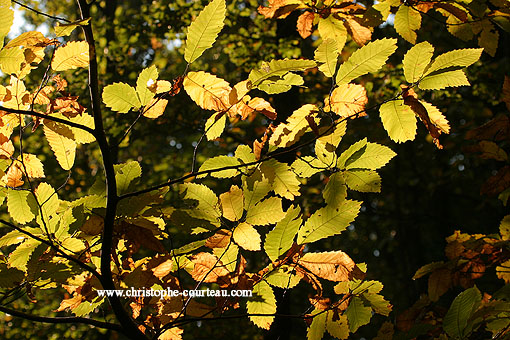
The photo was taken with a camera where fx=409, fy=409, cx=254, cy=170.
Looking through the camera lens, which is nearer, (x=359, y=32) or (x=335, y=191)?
(x=335, y=191)

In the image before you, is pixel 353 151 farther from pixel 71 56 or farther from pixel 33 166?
pixel 33 166

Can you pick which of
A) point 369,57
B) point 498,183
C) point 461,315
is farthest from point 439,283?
point 369,57

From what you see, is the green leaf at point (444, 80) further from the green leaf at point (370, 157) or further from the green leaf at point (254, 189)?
the green leaf at point (254, 189)

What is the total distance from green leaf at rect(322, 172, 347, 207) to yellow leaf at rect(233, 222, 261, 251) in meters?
0.17

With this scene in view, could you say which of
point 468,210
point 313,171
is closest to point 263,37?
point 313,171

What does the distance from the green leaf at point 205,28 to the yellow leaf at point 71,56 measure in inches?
8.5

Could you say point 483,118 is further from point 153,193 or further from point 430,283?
point 153,193

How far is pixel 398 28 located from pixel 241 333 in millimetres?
4047

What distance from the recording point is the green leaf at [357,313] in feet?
3.11

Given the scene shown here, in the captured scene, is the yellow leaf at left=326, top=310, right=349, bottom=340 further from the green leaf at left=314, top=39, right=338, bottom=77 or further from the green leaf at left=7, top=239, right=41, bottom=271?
the green leaf at left=7, top=239, right=41, bottom=271

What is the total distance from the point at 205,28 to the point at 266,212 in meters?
0.37

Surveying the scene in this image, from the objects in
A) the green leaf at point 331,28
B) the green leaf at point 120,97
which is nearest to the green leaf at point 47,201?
the green leaf at point 120,97

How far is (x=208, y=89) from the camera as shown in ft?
2.78

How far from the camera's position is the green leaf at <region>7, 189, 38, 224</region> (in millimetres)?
885
